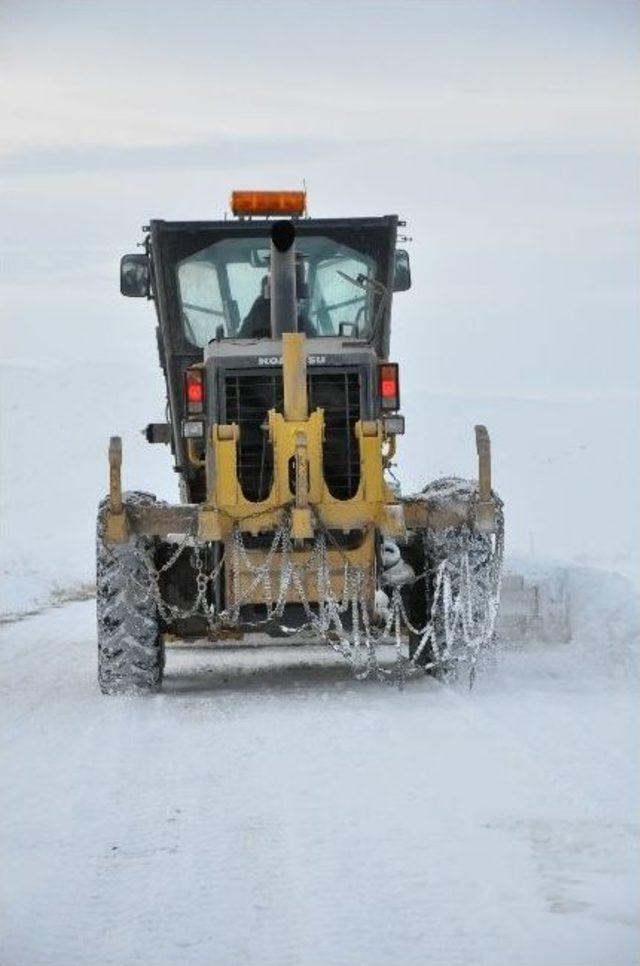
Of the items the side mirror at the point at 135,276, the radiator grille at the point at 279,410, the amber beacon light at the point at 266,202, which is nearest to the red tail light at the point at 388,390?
the radiator grille at the point at 279,410

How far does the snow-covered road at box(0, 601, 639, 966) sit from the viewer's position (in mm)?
5918

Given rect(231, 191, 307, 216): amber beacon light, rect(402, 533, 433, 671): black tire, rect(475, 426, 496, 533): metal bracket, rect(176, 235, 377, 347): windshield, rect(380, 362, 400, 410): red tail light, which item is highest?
rect(231, 191, 307, 216): amber beacon light

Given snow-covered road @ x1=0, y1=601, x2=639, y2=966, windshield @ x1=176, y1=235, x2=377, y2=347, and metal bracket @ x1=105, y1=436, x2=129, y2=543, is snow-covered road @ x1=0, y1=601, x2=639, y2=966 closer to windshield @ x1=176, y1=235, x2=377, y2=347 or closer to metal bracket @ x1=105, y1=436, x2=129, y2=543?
metal bracket @ x1=105, y1=436, x2=129, y2=543

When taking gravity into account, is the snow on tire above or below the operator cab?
below

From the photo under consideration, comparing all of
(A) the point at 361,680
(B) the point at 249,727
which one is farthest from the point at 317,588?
(B) the point at 249,727

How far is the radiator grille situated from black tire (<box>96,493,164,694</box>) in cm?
79

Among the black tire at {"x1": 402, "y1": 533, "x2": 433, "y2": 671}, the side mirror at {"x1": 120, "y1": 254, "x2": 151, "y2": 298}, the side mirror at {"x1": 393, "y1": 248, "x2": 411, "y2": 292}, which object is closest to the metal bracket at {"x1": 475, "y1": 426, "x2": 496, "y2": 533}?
the black tire at {"x1": 402, "y1": 533, "x2": 433, "y2": 671}

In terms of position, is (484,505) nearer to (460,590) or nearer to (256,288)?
(460,590)

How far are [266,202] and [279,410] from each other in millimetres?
1618

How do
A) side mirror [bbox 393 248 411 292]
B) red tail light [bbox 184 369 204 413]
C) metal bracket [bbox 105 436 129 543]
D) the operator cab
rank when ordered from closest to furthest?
metal bracket [bbox 105 436 129 543] < red tail light [bbox 184 369 204 413] < the operator cab < side mirror [bbox 393 248 411 292]

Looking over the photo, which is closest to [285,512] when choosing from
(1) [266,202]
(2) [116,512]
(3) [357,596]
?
(3) [357,596]

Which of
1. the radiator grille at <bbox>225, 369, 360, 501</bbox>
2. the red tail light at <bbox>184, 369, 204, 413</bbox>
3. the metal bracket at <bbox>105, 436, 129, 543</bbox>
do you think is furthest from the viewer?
the red tail light at <bbox>184, 369, 204, 413</bbox>

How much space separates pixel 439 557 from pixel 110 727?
320 centimetres

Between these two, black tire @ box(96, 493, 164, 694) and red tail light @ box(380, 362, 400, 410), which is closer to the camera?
black tire @ box(96, 493, 164, 694)
